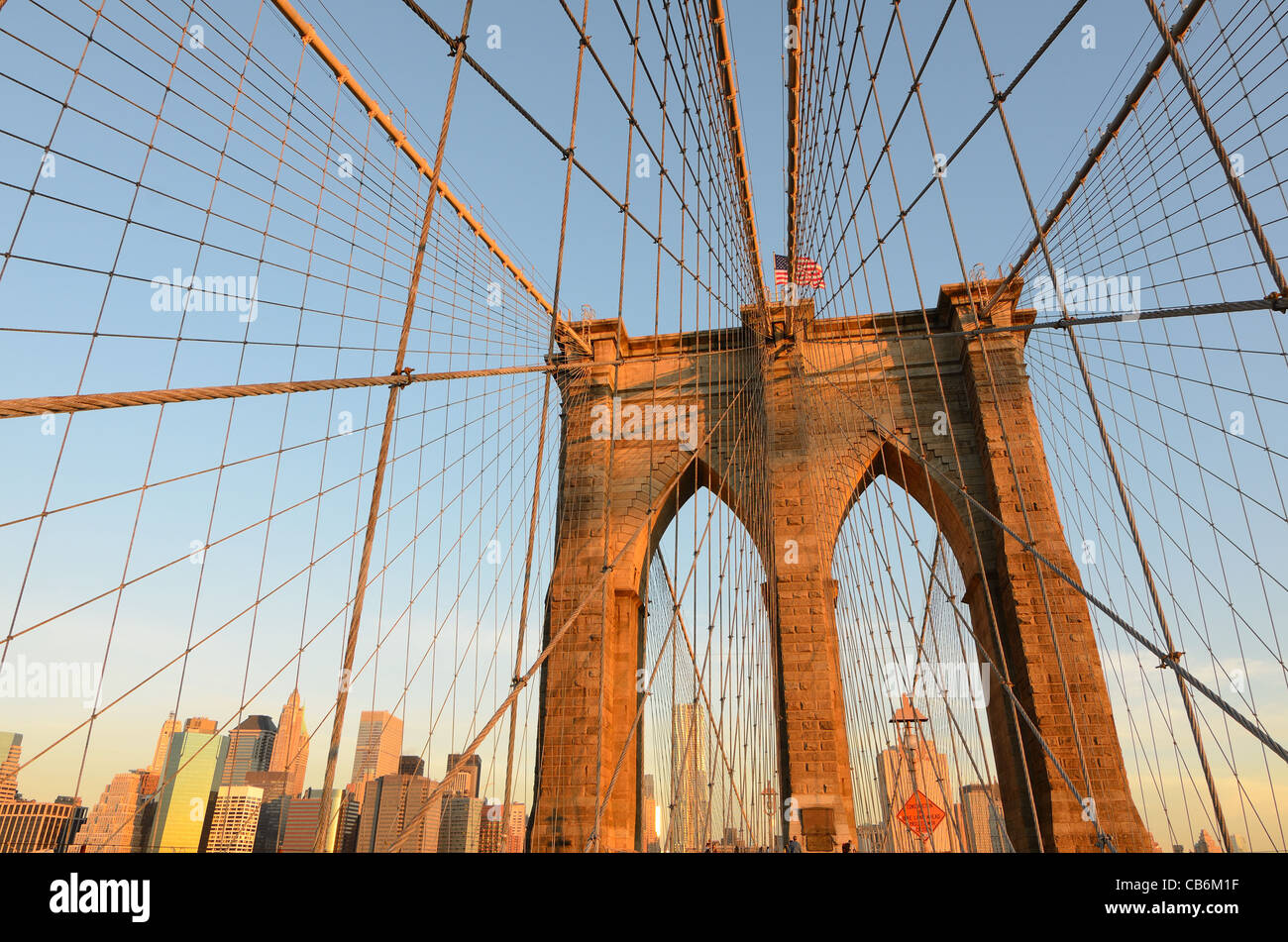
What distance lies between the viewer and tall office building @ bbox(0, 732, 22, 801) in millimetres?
4012

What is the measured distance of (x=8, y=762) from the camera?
173 inches

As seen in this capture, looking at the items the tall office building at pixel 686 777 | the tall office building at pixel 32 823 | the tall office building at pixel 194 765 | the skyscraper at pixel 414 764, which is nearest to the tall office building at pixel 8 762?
the tall office building at pixel 32 823

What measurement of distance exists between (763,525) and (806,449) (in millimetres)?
1532

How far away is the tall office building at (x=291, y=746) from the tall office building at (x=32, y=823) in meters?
1.43

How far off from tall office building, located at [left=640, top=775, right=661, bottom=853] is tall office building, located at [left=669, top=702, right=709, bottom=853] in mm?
768

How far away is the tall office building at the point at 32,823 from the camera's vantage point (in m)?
4.36

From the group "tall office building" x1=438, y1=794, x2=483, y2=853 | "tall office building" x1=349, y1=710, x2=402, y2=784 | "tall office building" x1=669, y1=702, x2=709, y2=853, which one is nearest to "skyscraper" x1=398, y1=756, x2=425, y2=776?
"tall office building" x1=349, y1=710, x2=402, y2=784

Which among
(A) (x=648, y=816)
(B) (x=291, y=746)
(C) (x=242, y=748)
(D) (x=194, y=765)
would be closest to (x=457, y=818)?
(A) (x=648, y=816)
